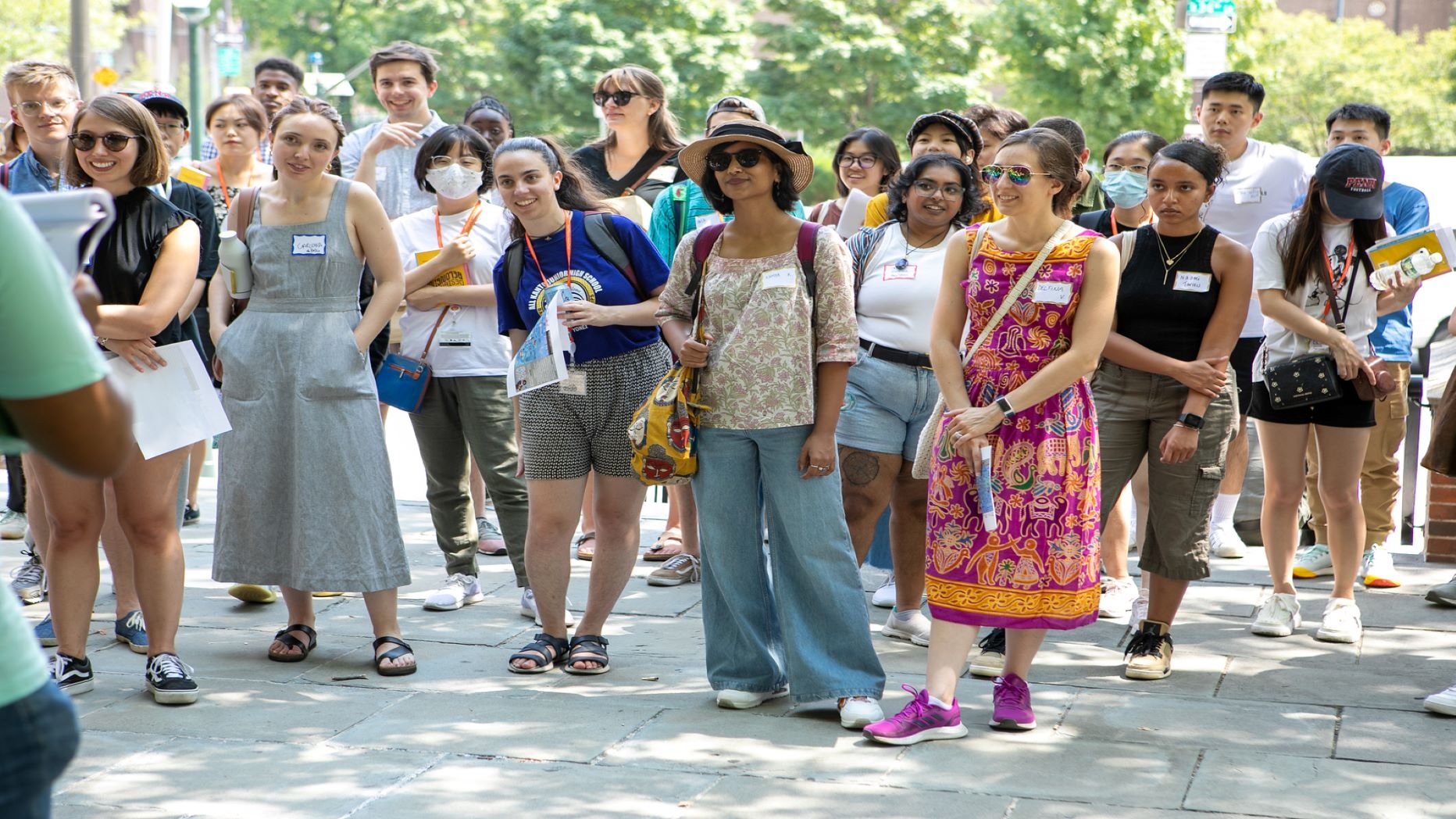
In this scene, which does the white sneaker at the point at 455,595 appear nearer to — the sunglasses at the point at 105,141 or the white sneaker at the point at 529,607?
the white sneaker at the point at 529,607

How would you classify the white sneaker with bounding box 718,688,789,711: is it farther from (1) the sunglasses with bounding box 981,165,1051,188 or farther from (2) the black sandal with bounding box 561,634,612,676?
(1) the sunglasses with bounding box 981,165,1051,188

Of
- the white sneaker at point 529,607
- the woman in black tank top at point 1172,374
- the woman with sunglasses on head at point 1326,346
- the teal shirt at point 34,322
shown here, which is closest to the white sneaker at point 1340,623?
the woman with sunglasses on head at point 1326,346

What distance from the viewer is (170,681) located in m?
5.12

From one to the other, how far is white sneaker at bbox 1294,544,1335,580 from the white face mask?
424 centimetres

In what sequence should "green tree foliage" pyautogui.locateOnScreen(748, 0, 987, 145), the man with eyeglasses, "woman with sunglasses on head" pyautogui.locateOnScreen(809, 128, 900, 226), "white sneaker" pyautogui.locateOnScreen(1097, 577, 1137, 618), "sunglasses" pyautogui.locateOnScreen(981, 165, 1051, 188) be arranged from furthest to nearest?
"green tree foliage" pyautogui.locateOnScreen(748, 0, 987, 145) → "woman with sunglasses on head" pyautogui.locateOnScreen(809, 128, 900, 226) → "white sneaker" pyautogui.locateOnScreen(1097, 577, 1137, 618) → the man with eyeglasses → "sunglasses" pyautogui.locateOnScreen(981, 165, 1051, 188)

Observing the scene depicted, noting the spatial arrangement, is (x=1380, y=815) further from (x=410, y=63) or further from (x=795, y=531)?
(x=410, y=63)

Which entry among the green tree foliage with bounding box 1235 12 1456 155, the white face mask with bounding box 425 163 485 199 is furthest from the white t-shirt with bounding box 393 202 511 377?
the green tree foliage with bounding box 1235 12 1456 155

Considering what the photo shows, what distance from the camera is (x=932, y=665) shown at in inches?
187

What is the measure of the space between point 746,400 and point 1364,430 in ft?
8.94

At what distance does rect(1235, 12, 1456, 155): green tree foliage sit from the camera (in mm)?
38719

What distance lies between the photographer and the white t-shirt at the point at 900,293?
18.7 feet

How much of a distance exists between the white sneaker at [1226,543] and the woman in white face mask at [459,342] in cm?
359

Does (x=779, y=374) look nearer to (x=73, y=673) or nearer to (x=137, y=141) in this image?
(x=137, y=141)

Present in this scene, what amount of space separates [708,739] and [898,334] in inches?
71.3
